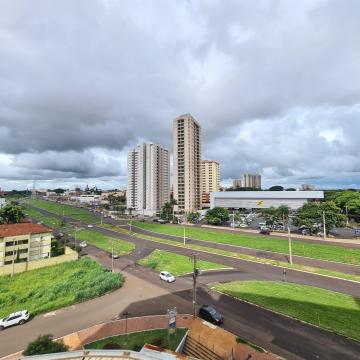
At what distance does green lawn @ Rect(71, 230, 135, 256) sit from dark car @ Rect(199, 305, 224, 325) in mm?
36092

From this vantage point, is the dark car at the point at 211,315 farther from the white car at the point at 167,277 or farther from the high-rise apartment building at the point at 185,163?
the high-rise apartment building at the point at 185,163

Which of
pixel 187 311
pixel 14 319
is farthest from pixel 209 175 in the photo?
pixel 14 319

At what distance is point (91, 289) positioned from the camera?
3666 centimetres

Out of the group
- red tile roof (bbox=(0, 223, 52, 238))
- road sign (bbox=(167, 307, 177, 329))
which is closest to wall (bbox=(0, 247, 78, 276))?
red tile roof (bbox=(0, 223, 52, 238))

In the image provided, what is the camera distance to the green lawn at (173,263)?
4712 cm

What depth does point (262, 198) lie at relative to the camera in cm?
13362

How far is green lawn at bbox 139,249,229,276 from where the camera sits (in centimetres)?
4712

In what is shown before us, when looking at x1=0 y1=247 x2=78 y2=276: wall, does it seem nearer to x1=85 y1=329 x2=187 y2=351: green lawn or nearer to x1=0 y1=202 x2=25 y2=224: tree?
x1=0 y1=202 x2=25 y2=224: tree

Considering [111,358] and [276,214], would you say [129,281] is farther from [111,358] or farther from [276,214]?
[276,214]

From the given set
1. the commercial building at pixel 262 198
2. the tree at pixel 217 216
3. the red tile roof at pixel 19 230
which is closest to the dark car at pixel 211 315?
the red tile roof at pixel 19 230

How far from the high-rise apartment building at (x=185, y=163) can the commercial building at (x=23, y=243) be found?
96.3m

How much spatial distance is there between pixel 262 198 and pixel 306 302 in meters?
106

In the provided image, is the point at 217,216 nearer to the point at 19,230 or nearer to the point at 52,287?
the point at 19,230

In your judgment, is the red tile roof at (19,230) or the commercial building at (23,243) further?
the red tile roof at (19,230)
